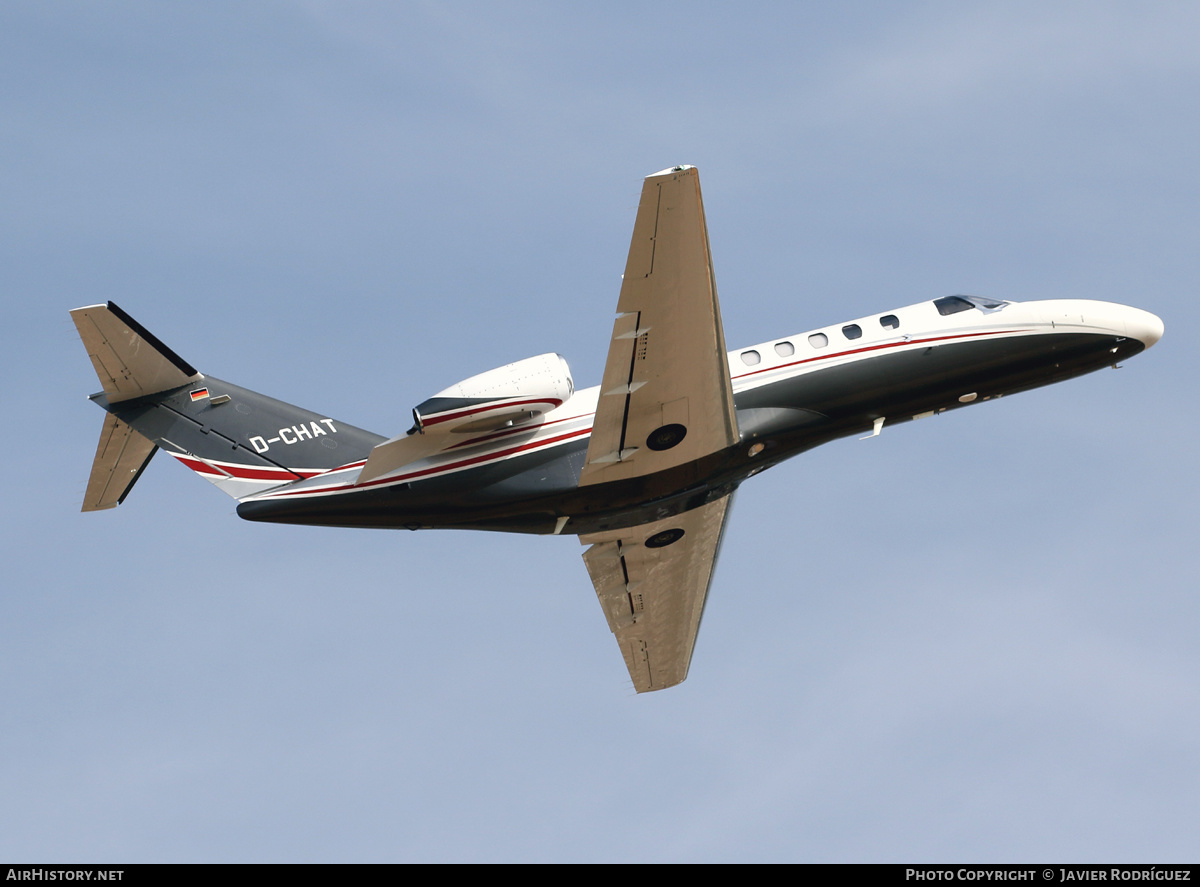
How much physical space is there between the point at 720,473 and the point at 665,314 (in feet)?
13.7

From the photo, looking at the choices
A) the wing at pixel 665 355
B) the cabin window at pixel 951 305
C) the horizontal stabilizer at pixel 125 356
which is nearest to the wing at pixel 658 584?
the wing at pixel 665 355

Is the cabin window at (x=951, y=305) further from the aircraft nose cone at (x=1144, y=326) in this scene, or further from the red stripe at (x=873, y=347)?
the aircraft nose cone at (x=1144, y=326)

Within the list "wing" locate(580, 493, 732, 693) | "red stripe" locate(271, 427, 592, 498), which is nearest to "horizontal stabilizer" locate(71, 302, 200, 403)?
"red stripe" locate(271, 427, 592, 498)

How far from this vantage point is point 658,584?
24797 millimetres

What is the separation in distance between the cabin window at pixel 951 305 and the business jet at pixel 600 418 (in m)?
0.04

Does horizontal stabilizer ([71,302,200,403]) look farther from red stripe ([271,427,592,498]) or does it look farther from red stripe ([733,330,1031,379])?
red stripe ([733,330,1031,379])

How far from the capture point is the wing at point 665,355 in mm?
16469

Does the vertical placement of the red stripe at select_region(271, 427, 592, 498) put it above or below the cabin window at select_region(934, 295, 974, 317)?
below

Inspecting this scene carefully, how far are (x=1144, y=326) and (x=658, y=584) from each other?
35.0ft

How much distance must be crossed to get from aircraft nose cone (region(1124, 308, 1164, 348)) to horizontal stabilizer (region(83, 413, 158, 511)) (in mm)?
18189

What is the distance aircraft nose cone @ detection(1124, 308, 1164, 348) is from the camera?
74.9 feet

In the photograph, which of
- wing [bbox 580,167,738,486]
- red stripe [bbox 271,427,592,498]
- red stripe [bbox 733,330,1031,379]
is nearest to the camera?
wing [bbox 580,167,738,486]
